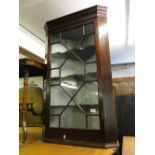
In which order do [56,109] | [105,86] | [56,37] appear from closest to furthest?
[105,86] < [56,109] < [56,37]

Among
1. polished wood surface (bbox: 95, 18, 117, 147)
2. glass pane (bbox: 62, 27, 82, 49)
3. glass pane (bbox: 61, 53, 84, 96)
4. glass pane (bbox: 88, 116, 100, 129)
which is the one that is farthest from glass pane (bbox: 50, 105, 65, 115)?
glass pane (bbox: 62, 27, 82, 49)

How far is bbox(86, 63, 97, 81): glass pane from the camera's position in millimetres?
1645

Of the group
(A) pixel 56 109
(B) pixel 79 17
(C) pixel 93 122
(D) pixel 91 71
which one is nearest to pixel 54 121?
(A) pixel 56 109

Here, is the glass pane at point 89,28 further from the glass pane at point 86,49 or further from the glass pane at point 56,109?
the glass pane at point 56,109

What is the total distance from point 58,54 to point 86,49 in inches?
14.2

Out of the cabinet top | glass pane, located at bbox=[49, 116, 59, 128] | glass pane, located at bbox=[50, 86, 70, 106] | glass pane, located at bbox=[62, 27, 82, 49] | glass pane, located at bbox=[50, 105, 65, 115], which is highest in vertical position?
the cabinet top

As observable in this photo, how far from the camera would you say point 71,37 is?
6.07 ft

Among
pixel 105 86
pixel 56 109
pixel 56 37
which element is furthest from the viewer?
Result: pixel 56 37

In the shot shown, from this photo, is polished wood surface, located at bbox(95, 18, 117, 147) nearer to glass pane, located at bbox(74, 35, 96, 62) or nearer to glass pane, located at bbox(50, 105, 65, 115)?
glass pane, located at bbox(74, 35, 96, 62)

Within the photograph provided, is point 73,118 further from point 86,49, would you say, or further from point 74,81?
point 86,49

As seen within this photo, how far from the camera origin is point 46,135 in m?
1.83

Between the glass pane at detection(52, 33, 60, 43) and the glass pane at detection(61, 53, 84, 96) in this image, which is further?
the glass pane at detection(52, 33, 60, 43)
